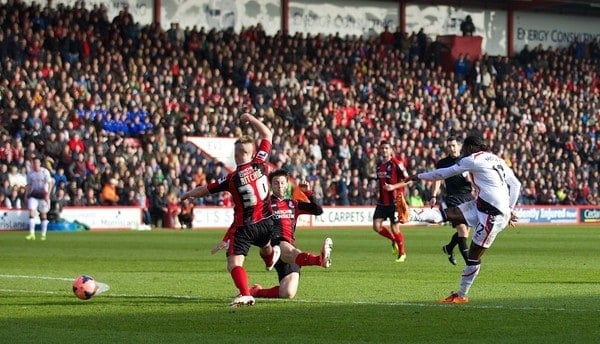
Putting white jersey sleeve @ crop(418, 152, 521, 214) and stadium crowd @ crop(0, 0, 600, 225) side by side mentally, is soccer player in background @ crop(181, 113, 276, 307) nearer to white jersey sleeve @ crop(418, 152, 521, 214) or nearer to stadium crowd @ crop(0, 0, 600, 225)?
white jersey sleeve @ crop(418, 152, 521, 214)

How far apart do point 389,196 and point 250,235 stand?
11.9 m

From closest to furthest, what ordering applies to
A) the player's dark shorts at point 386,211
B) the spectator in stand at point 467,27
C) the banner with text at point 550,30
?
the player's dark shorts at point 386,211 < the spectator in stand at point 467,27 < the banner with text at point 550,30

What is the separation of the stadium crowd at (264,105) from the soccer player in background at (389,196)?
492 inches

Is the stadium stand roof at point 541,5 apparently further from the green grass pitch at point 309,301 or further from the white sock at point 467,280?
the white sock at point 467,280

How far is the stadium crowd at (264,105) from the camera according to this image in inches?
1564

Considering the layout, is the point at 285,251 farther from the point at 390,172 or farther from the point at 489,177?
the point at 390,172

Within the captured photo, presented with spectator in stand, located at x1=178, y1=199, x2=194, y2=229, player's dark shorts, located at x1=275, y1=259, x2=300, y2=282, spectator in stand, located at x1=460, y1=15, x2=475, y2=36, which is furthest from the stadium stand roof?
player's dark shorts, located at x1=275, y1=259, x2=300, y2=282

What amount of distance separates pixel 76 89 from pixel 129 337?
30.4 metres

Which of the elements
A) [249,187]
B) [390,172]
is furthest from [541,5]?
[249,187]

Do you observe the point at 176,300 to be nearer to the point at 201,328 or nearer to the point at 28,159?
the point at 201,328

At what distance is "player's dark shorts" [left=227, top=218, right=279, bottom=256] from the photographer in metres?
14.4

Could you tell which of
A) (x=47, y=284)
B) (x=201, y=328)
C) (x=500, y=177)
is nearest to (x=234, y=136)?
(x=47, y=284)

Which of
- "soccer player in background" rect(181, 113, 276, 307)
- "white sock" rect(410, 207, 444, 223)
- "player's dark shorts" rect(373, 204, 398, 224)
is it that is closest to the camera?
"soccer player in background" rect(181, 113, 276, 307)

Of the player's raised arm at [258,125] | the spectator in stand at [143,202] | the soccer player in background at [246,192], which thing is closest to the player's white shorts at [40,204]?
the spectator in stand at [143,202]
